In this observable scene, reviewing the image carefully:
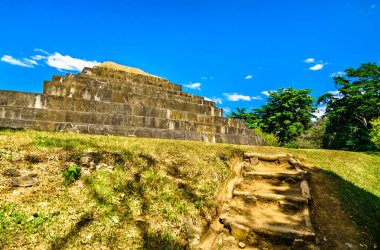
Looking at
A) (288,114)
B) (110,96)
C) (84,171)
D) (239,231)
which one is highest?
(288,114)

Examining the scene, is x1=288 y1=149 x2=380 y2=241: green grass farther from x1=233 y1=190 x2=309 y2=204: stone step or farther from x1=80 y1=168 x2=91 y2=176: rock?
x1=80 y1=168 x2=91 y2=176: rock

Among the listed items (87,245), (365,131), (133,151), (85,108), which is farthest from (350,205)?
(365,131)

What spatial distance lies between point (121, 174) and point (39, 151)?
178cm

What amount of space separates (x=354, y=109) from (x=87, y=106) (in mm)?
32902

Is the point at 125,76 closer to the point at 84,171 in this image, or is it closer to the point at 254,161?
the point at 254,161

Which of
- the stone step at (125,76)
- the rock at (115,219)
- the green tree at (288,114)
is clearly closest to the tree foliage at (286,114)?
the green tree at (288,114)

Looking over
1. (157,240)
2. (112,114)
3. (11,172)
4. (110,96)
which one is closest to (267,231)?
(157,240)

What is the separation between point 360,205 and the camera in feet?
20.1

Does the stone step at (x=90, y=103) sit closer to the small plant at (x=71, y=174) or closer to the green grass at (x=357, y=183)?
the small plant at (x=71, y=174)

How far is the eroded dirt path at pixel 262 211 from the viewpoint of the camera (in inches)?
179

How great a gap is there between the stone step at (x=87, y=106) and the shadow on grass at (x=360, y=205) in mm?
6188

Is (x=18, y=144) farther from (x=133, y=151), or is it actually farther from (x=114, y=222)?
(x=114, y=222)

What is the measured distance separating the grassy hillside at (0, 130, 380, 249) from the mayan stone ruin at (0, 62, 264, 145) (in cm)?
248

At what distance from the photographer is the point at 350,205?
20.0ft
